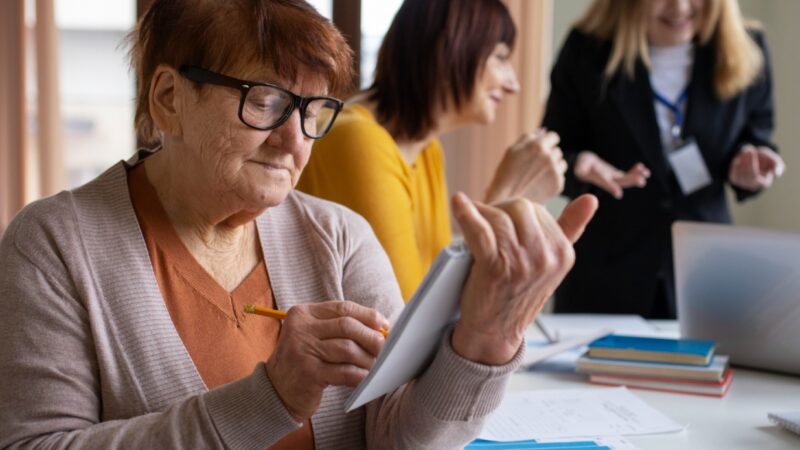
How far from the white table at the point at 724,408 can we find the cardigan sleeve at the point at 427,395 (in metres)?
0.39

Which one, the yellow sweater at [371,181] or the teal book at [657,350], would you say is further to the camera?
the yellow sweater at [371,181]

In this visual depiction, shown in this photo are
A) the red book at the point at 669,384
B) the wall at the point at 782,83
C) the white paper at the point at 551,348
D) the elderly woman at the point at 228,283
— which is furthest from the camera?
the wall at the point at 782,83

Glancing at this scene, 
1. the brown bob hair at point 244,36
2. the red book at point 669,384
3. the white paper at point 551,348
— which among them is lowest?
the white paper at point 551,348

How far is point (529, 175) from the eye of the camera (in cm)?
227

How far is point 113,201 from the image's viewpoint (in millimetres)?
1319

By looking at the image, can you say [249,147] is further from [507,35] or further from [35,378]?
[507,35]

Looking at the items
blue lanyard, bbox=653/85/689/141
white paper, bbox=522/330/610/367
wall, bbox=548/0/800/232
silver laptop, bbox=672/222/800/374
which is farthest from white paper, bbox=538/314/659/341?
wall, bbox=548/0/800/232

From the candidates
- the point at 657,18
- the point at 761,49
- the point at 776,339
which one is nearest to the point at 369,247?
the point at 776,339

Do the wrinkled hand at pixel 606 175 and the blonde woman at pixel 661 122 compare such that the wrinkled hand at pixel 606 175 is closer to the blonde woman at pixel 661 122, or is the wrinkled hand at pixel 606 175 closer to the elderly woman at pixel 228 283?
the blonde woman at pixel 661 122

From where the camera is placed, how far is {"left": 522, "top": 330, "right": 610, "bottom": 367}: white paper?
192cm

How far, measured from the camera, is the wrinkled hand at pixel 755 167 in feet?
8.65

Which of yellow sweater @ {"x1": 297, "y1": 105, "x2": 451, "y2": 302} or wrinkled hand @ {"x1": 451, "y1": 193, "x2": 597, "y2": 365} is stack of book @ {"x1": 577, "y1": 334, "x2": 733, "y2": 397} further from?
wrinkled hand @ {"x1": 451, "y1": 193, "x2": 597, "y2": 365}

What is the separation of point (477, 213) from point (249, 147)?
1.35 ft

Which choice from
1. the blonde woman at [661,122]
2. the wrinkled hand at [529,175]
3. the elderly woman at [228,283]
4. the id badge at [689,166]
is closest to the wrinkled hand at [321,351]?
the elderly woman at [228,283]
